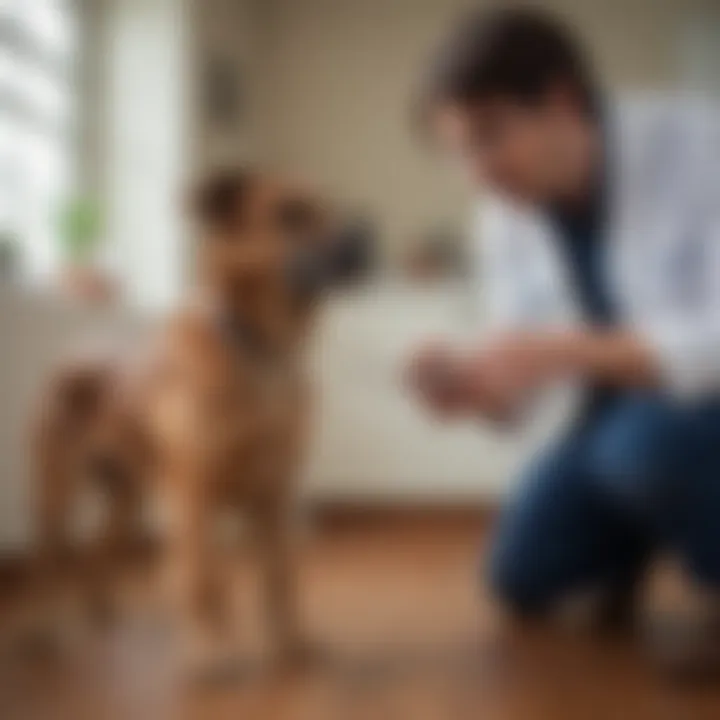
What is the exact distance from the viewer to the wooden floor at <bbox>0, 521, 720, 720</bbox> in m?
1.19

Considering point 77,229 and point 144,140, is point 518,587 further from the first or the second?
point 144,140

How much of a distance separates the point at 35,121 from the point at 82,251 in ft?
0.94

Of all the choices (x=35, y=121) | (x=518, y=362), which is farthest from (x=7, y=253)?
Result: (x=518, y=362)

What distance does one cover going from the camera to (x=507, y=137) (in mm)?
1368

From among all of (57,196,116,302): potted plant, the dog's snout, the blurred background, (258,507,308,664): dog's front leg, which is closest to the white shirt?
the dog's snout

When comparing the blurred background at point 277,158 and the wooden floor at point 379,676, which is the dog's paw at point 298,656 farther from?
the blurred background at point 277,158

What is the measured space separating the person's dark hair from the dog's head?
175mm

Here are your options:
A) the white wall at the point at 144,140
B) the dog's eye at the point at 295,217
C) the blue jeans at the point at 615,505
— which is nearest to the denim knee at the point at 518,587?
the blue jeans at the point at 615,505

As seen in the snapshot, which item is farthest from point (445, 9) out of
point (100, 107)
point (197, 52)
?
point (100, 107)

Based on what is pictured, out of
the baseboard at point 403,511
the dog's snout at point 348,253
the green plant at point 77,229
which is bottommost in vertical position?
the baseboard at point 403,511

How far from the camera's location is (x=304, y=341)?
147 centimetres

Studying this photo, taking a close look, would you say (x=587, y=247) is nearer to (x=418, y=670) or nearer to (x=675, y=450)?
(x=675, y=450)

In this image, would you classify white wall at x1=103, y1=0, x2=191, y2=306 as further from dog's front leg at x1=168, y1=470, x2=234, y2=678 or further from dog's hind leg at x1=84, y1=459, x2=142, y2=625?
dog's front leg at x1=168, y1=470, x2=234, y2=678

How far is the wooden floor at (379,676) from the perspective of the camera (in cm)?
119
